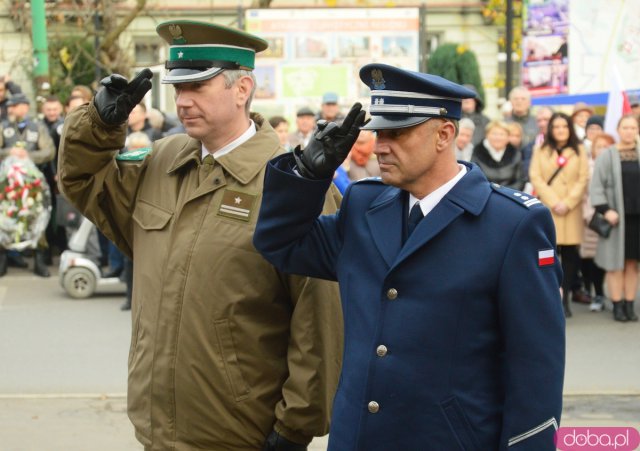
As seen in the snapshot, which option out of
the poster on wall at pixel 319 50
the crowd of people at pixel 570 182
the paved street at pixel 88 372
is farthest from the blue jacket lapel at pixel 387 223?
the poster on wall at pixel 319 50

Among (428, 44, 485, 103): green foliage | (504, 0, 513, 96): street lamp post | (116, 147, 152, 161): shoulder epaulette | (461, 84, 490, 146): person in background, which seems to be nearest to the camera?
(116, 147, 152, 161): shoulder epaulette

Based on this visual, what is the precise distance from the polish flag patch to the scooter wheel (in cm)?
902

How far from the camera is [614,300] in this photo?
10797 millimetres

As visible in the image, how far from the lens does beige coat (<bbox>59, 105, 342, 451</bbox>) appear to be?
377cm

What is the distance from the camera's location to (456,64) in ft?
85.9

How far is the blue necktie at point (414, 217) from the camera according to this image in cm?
331

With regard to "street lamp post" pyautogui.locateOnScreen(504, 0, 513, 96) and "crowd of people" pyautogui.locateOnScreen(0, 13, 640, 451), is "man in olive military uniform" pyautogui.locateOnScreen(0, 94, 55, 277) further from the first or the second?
"crowd of people" pyautogui.locateOnScreen(0, 13, 640, 451)

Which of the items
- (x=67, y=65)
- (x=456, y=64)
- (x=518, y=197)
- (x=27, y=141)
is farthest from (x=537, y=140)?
(x=456, y=64)

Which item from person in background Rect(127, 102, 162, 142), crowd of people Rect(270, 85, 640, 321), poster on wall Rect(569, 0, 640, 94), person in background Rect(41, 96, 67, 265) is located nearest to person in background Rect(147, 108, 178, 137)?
person in background Rect(127, 102, 162, 142)

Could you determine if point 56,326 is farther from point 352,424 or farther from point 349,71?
point 352,424

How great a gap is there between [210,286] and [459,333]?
0.98 m

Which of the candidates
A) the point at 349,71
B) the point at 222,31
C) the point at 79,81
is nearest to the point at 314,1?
the point at 79,81

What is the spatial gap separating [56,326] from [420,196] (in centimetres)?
759

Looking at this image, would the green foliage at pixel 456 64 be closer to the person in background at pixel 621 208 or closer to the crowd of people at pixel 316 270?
the person in background at pixel 621 208
